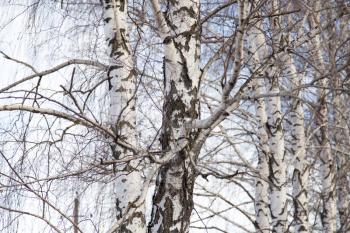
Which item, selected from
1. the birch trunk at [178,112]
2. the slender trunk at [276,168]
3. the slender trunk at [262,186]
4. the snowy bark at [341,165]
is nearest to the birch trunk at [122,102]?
the birch trunk at [178,112]

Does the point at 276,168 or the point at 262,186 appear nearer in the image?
the point at 276,168

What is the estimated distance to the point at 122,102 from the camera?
429 centimetres

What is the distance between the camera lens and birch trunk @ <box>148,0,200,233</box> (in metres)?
3.75

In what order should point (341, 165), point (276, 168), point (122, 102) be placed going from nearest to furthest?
1. point (122, 102)
2. point (276, 168)
3. point (341, 165)

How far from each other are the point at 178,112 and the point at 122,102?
588mm

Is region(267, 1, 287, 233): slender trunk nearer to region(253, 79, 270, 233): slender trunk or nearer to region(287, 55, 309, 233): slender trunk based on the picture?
region(253, 79, 270, 233): slender trunk

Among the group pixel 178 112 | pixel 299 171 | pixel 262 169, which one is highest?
pixel 299 171

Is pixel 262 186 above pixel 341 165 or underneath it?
underneath

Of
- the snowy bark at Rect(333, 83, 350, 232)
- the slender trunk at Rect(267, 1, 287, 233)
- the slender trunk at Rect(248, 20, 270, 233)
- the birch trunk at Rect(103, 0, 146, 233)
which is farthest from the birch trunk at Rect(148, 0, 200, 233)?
the snowy bark at Rect(333, 83, 350, 232)

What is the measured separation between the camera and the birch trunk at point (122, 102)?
4.19m

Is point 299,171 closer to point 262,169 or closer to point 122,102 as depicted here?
point 262,169

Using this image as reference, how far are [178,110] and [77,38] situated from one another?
1548 millimetres

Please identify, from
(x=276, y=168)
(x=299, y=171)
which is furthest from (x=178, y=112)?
(x=299, y=171)

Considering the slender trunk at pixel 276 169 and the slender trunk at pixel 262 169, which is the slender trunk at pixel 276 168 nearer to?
the slender trunk at pixel 276 169
